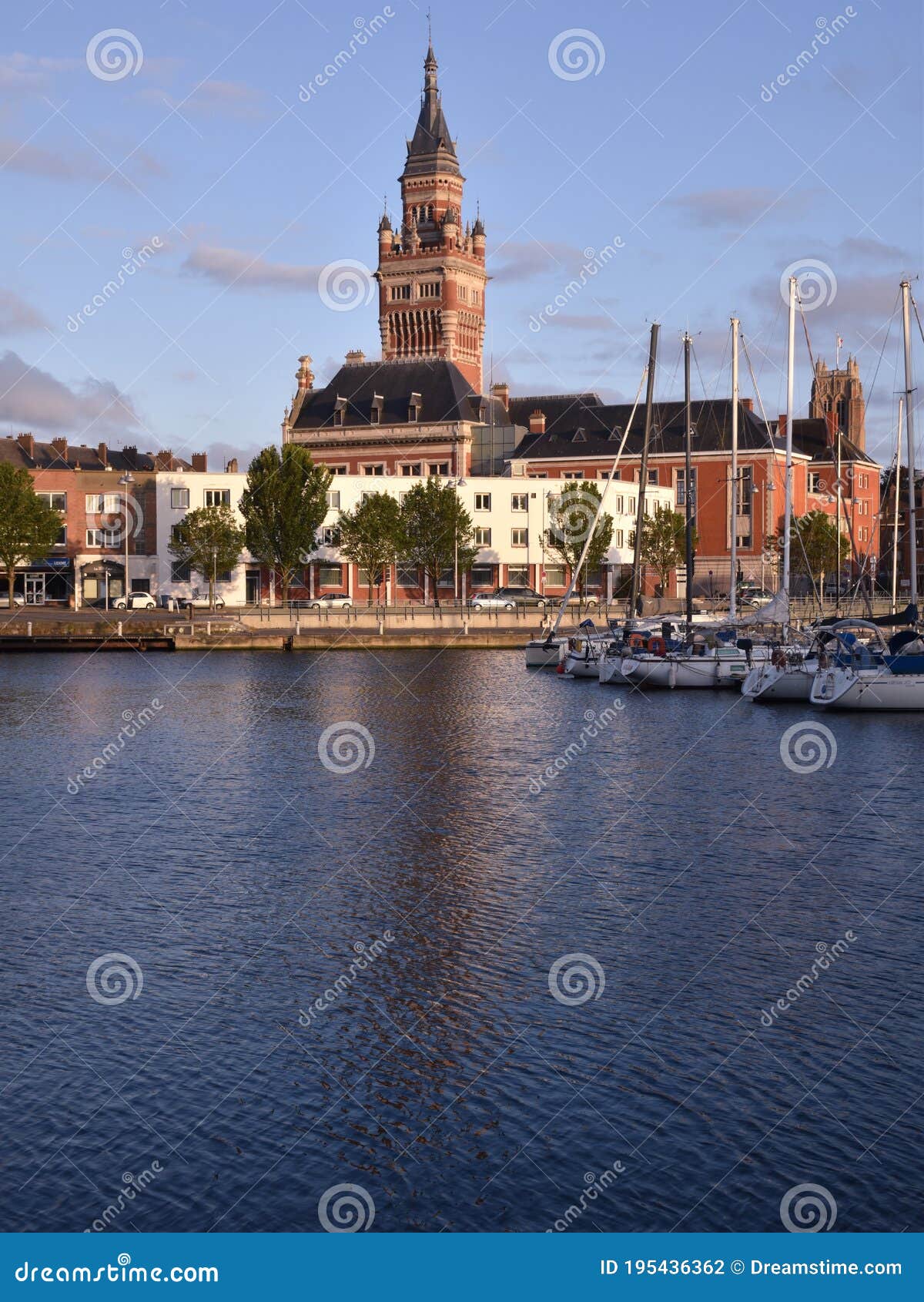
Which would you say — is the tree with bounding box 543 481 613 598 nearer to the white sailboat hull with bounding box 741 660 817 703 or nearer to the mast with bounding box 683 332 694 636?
the mast with bounding box 683 332 694 636

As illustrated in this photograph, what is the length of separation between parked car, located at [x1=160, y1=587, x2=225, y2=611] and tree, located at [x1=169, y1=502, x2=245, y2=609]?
120cm

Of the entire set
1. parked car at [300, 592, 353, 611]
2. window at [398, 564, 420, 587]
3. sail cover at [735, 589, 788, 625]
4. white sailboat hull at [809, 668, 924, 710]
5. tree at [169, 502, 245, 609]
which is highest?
tree at [169, 502, 245, 609]

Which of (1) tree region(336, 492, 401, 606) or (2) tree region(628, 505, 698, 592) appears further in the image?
(2) tree region(628, 505, 698, 592)

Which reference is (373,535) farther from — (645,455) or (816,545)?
(816,545)

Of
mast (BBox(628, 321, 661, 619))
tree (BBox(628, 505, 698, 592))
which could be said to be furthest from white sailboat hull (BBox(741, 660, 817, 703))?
tree (BBox(628, 505, 698, 592))

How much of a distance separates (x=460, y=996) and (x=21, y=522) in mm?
92255

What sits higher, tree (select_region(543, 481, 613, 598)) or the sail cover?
tree (select_region(543, 481, 613, 598))

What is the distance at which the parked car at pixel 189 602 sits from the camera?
108m

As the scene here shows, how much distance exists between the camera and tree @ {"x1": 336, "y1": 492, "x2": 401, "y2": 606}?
106312 millimetres

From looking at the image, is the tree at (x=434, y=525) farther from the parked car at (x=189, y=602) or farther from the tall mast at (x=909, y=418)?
the tall mast at (x=909, y=418)

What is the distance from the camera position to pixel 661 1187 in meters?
13.3

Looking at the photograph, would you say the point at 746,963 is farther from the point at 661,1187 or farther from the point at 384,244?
the point at 384,244

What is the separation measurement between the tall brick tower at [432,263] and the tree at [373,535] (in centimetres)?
5826

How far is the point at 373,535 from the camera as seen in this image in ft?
348
